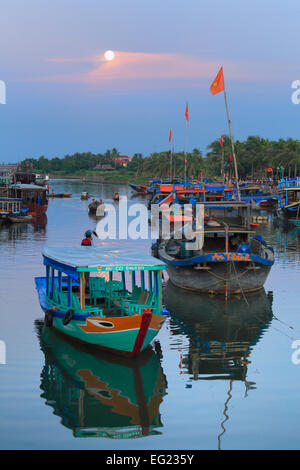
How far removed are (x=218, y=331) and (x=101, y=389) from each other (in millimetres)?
5458

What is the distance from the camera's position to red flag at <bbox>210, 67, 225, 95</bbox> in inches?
983

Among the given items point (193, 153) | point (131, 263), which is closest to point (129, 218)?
point (131, 263)

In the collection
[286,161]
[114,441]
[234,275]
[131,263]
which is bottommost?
[114,441]

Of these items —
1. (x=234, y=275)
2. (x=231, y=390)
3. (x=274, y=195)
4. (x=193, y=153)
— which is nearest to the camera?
(x=231, y=390)

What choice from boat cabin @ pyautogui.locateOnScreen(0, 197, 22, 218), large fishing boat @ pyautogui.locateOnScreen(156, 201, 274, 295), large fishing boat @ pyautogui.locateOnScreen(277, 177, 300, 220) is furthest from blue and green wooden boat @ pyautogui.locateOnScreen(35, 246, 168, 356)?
large fishing boat @ pyautogui.locateOnScreen(277, 177, 300, 220)

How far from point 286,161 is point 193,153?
60687mm

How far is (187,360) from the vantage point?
14.2 meters

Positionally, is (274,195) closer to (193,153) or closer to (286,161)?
(286,161)

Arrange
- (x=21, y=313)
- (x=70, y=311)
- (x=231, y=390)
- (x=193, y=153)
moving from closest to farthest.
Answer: (x=231, y=390), (x=70, y=311), (x=21, y=313), (x=193, y=153)

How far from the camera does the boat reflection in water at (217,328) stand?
45.2ft

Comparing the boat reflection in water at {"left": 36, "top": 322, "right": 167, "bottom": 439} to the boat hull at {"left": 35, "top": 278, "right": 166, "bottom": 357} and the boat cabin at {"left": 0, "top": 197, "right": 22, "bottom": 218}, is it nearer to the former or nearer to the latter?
the boat hull at {"left": 35, "top": 278, "right": 166, "bottom": 357}

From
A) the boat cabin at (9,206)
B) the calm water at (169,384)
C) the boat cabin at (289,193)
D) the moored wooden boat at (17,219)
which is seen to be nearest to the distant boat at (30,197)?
the boat cabin at (9,206)

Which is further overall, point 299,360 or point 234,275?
point 234,275

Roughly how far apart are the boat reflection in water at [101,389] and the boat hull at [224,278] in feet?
20.4
